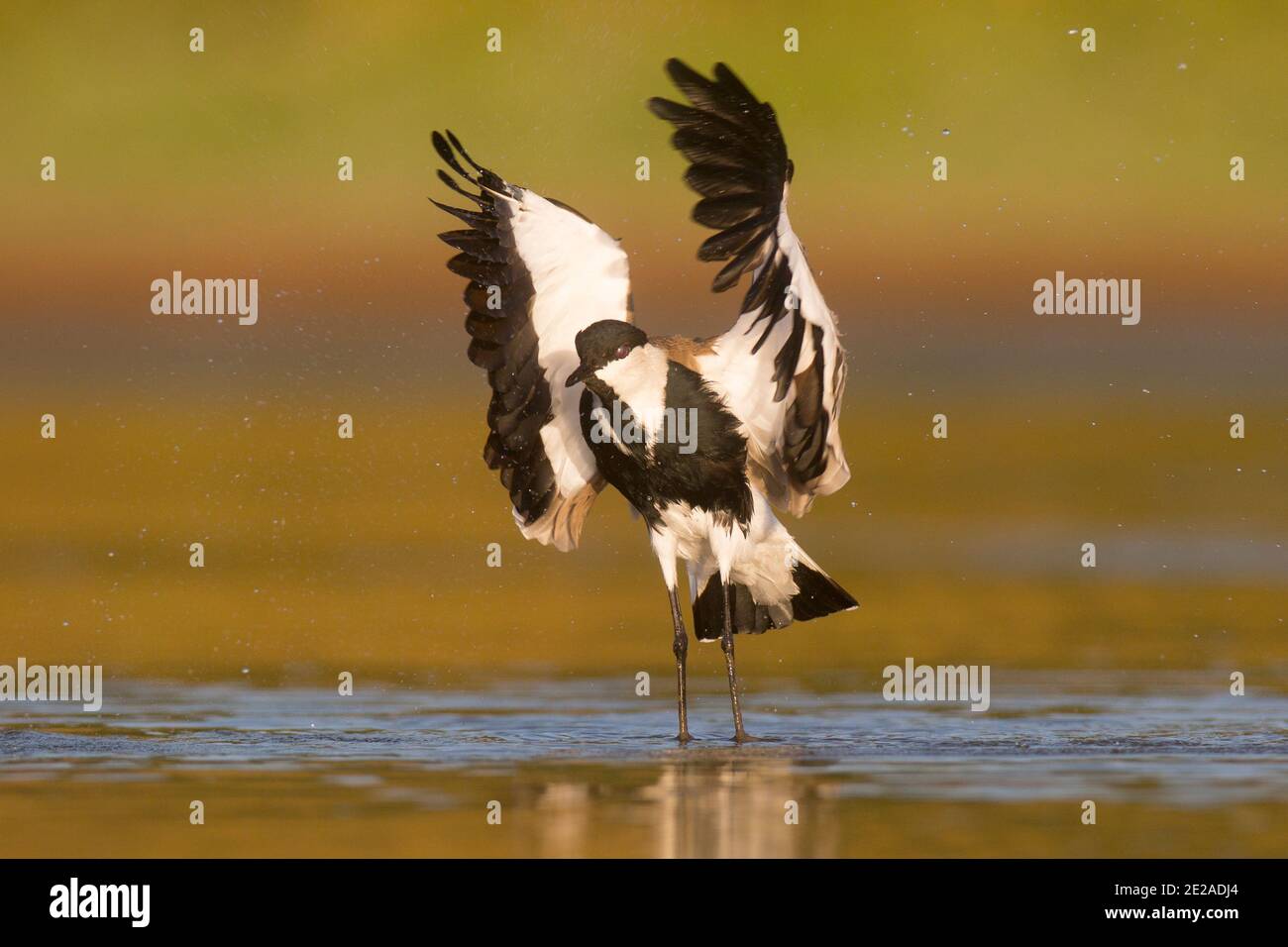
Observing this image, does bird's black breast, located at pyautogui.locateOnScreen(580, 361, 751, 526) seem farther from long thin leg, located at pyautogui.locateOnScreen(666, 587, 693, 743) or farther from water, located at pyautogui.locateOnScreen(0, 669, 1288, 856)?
water, located at pyautogui.locateOnScreen(0, 669, 1288, 856)

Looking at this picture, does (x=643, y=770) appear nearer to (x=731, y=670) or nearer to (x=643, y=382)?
(x=731, y=670)

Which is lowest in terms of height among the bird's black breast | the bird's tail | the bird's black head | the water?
the water

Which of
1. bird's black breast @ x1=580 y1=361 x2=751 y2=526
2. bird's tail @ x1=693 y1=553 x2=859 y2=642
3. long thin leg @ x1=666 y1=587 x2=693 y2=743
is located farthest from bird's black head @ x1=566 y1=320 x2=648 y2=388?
bird's tail @ x1=693 y1=553 x2=859 y2=642

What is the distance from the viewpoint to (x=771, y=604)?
1425 cm

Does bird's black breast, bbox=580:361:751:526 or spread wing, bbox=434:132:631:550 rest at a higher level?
spread wing, bbox=434:132:631:550

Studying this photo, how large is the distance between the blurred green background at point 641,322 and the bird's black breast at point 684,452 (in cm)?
229

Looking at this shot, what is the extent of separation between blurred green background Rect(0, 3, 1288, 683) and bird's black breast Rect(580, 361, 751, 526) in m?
2.29

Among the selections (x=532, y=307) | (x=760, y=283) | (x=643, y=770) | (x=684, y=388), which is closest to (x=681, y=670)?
(x=684, y=388)

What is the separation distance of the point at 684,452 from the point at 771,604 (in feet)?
4.33

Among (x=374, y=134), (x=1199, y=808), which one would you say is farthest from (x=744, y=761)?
(x=374, y=134)

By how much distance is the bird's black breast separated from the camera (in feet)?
43.8

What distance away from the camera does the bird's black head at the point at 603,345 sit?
13094 mm

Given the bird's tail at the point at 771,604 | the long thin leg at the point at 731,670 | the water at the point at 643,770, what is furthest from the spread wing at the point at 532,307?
the water at the point at 643,770

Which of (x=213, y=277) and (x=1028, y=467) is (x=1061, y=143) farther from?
(x=213, y=277)
